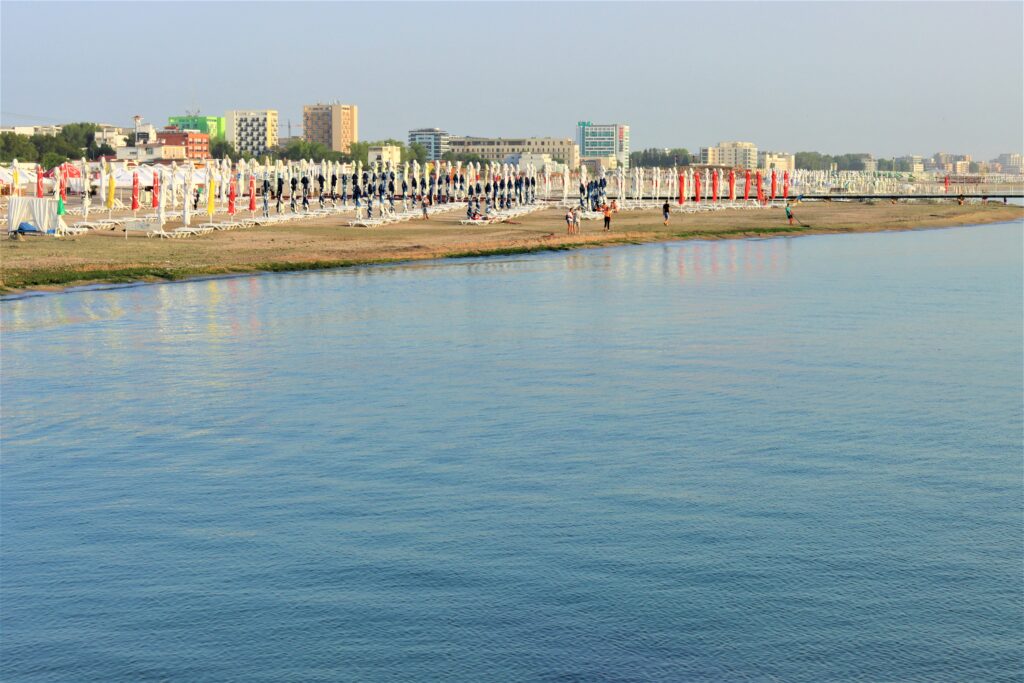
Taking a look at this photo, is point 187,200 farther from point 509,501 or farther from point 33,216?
point 509,501

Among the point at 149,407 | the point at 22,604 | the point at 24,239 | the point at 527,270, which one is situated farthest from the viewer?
the point at 24,239

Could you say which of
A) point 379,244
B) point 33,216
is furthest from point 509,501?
point 33,216

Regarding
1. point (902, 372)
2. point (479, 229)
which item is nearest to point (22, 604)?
point (902, 372)

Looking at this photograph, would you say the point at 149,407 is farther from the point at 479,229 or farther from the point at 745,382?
the point at 479,229

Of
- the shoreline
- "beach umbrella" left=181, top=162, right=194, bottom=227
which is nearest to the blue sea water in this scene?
the shoreline

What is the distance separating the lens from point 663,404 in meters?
21.1

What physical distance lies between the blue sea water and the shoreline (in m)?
9.70

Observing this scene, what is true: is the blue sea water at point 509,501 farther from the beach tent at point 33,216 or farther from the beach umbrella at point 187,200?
the beach umbrella at point 187,200

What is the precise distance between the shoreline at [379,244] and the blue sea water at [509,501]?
9696mm

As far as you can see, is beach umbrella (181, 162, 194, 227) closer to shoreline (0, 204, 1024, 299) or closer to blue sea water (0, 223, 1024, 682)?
shoreline (0, 204, 1024, 299)

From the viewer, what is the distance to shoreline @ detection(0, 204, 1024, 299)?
1624 inches

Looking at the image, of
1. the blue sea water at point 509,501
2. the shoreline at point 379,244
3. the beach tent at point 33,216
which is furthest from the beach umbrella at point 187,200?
the blue sea water at point 509,501

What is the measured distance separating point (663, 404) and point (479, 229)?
1950 inches

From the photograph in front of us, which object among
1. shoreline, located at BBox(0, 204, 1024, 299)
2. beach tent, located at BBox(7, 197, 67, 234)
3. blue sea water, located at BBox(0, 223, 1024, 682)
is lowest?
blue sea water, located at BBox(0, 223, 1024, 682)
